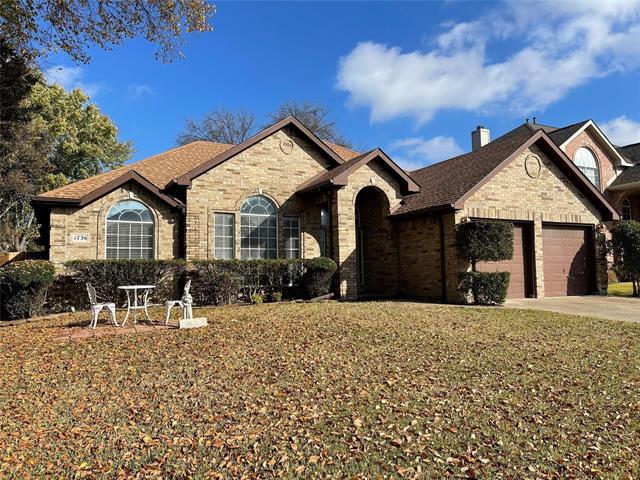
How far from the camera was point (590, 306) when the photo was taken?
43.1ft

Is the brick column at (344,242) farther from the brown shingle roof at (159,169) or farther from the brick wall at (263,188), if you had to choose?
the brown shingle roof at (159,169)

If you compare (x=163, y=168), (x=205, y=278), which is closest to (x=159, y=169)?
(x=163, y=168)

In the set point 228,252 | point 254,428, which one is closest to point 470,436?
point 254,428

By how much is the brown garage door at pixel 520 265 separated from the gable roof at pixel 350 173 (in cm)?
391

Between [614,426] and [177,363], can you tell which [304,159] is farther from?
[614,426]

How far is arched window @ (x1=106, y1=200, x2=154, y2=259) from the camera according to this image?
14039mm

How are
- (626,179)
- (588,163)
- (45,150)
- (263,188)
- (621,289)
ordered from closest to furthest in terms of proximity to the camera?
(263,188) < (621,289) < (45,150) < (626,179) < (588,163)

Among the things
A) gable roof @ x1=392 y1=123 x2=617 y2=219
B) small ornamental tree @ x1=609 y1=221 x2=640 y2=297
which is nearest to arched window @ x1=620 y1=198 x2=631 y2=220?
small ornamental tree @ x1=609 y1=221 x2=640 y2=297

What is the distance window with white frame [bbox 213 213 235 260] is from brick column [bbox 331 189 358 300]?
3.51 m

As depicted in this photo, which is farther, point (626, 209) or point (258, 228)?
point (626, 209)

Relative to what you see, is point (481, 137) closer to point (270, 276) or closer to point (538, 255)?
point (538, 255)

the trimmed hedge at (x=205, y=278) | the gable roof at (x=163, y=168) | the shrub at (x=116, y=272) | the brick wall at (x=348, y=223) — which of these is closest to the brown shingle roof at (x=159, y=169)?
the gable roof at (x=163, y=168)

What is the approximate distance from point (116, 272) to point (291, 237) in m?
5.97

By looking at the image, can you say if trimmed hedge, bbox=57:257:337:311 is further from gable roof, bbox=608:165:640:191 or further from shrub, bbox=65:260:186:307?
gable roof, bbox=608:165:640:191
